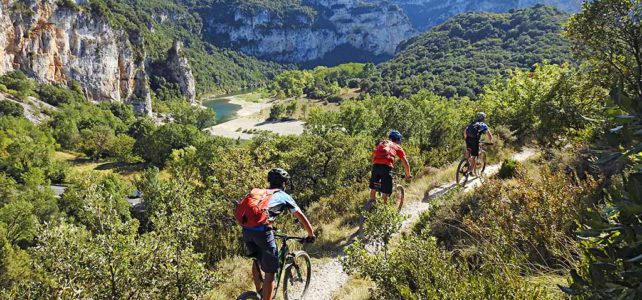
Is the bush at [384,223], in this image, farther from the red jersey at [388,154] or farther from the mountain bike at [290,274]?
the red jersey at [388,154]

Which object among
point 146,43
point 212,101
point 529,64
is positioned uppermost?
point 146,43

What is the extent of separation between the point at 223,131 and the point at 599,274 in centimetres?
9230

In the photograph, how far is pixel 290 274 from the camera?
559 centimetres

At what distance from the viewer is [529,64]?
103000 millimetres

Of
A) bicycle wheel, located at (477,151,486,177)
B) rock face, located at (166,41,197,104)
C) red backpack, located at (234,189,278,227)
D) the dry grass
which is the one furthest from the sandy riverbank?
red backpack, located at (234,189,278,227)

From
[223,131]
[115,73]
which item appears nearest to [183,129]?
[223,131]

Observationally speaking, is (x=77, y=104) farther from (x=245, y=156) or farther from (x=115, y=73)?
(x=245, y=156)

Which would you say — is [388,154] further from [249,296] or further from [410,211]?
[249,296]

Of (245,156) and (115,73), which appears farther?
(115,73)

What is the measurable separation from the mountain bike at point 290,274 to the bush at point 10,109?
75095 millimetres

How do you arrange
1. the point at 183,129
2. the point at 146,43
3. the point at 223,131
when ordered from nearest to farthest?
the point at 183,129 < the point at 223,131 < the point at 146,43

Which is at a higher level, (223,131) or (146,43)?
(146,43)

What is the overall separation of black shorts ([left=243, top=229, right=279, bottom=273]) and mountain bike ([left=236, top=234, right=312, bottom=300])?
315mm

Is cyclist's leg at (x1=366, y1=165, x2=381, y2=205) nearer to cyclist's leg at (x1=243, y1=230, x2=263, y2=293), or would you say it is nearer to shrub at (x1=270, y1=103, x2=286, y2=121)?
cyclist's leg at (x1=243, y1=230, x2=263, y2=293)
